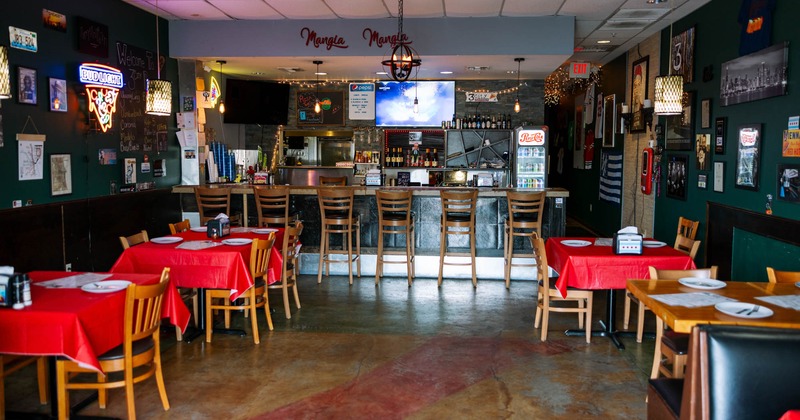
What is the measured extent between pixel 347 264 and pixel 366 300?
4.57 feet

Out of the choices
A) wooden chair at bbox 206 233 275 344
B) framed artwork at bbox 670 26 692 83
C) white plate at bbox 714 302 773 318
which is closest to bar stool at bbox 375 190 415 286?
wooden chair at bbox 206 233 275 344

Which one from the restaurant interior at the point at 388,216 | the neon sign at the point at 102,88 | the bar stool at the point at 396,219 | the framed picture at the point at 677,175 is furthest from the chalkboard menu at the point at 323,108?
the framed picture at the point at 677,175

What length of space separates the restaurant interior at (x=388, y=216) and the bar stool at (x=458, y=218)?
5 cm

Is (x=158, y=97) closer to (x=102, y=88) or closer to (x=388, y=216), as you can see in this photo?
(x=102, y=88)

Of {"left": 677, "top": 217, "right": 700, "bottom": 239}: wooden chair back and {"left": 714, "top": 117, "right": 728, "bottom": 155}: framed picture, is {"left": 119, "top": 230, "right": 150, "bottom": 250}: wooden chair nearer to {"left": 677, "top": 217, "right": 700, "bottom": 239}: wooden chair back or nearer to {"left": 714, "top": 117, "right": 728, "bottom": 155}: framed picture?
{"left": 677, "top": 217, "right": 700, "bottom": 239}: wooden chair back

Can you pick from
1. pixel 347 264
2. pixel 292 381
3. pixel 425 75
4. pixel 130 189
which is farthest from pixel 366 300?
pixel 425 75

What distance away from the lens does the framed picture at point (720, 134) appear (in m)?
6.70

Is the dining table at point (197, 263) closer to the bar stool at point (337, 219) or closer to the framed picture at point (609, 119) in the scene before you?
the bar stool at point (337, 219)

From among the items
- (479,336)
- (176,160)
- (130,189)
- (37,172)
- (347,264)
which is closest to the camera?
(479,336)

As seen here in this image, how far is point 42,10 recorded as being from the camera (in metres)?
5.88

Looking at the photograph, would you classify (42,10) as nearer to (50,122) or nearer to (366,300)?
(50,122)

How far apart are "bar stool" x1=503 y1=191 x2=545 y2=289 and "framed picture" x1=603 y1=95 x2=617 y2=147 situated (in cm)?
424

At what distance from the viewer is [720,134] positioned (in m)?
6.77

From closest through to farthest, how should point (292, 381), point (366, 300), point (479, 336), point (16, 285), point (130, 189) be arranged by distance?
point (16, 285), point (292, 381), point (479, 336), point (366, 300), point (130, 189)
